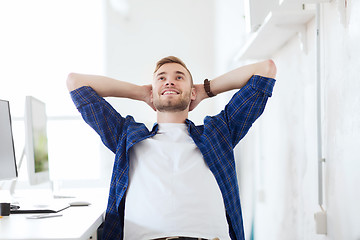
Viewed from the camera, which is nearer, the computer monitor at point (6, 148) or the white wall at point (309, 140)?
the white wall at point (309, 140)

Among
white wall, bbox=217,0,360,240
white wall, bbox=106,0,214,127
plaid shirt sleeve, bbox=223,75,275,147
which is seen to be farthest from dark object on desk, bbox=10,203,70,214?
white wall, bbox=106,0,214,127

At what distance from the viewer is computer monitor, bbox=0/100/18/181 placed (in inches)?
68.0

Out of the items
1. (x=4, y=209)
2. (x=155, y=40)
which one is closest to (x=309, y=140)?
(x=4, y=209)

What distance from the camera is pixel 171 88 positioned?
1.79 metres

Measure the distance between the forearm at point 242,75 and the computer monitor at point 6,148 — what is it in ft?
2.95

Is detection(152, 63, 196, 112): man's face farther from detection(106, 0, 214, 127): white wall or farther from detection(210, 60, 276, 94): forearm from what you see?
detection(106, 0, 214, 127): white wall

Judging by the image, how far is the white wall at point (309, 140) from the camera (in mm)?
1281

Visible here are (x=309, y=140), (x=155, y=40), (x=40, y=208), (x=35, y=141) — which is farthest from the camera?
(x=155, y=40)

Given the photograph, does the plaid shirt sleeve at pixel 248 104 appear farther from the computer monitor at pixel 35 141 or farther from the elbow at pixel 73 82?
the computer monitor at pixel 35 141

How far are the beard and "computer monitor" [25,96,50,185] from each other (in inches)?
26.6

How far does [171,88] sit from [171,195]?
1.53 ft

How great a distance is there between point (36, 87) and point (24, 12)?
31.2 inches

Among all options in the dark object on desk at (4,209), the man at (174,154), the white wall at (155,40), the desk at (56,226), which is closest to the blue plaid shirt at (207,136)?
the man at (174,154)

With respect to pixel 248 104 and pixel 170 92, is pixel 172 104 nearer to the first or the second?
pixel 170 92
